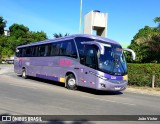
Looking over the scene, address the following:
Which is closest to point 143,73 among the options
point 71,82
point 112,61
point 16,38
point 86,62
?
point 71,82

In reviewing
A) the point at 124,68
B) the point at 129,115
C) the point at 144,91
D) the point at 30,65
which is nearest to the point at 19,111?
the point at 129,115

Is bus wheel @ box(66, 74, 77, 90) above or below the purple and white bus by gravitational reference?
below

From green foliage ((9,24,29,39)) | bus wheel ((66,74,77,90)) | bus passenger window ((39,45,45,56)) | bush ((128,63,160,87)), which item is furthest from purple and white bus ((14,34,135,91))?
green foliage ((9,24,29,39))

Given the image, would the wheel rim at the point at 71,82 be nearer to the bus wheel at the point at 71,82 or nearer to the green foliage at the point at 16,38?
the bus wheel at the point at 71,82

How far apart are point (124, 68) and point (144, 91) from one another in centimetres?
495

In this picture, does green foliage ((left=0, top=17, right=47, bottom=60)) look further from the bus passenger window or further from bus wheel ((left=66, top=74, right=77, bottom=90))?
bus wheel ((left=66, top=74, right=77, bottom=90))

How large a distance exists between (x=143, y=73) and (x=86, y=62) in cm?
808

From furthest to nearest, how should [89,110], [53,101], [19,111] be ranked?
[53,101], [89,110], [19,111]

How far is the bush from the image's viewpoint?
22781 mm

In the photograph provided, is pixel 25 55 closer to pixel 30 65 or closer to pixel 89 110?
pixel 30 65

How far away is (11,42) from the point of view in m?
81.9

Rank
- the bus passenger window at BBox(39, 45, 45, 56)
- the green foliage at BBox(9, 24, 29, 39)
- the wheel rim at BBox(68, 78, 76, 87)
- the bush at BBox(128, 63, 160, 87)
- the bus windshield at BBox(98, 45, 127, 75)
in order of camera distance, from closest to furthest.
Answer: the bus windshield at BBox(98, 45, 127, 75)
the wheel rim at BBox(68, 78, 76, 87)
the bus passenger window at BBox(39, 45, 45, 56)
the bush at BBox(128, 63, 160, 87)
the green foliage at BBox(9, 24, 29, 39)

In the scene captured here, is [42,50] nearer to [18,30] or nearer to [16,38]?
[16,38]

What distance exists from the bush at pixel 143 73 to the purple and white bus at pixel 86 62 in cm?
537
